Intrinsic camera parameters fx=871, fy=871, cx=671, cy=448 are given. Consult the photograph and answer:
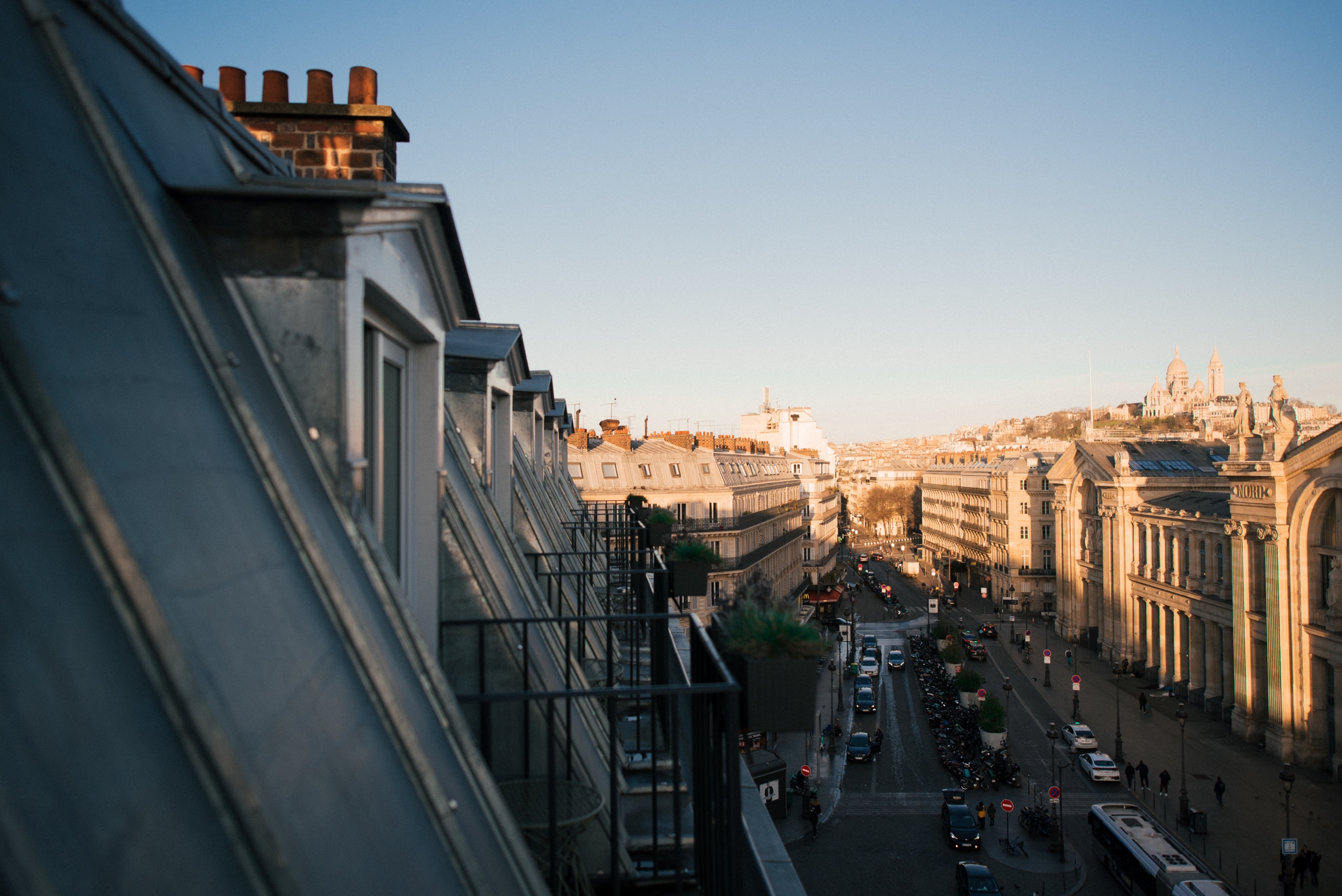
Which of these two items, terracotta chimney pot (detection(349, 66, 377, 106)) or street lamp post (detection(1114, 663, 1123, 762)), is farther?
street lamp post (detection(1114, 663, 1123, 762))

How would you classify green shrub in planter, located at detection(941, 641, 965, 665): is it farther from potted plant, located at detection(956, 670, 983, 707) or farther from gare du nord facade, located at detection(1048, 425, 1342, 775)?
gare du nord facade, located at detection(1048, 425, 1342, 775)

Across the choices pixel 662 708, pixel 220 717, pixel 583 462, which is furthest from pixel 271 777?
pixel 583 462

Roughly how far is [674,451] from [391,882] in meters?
40.1

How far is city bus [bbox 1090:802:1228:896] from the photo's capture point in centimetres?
1930

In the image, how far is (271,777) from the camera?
2168 millimetres

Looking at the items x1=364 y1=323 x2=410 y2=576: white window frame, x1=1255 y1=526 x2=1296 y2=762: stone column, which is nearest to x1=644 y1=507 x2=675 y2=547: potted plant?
x1=364 y1=323 x2=410 y2=576: white window frame

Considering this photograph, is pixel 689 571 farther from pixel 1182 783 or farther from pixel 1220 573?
pixel 1220 573

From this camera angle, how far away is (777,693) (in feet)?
14.3

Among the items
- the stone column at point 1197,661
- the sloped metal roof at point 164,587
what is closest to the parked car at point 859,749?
the stone column at point 1197,661

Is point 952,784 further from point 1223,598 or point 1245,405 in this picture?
point 1245,405

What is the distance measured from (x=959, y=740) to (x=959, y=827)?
9844 millimetres

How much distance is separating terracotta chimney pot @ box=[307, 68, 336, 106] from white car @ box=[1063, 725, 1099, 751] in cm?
3362

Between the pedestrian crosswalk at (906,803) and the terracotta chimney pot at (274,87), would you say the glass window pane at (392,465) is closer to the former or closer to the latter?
the terracotta chimney pot at (274,87)

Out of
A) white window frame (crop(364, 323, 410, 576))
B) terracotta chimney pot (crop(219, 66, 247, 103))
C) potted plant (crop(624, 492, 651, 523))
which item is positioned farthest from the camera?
potted plant (crop(624, 492, 651, 523))
